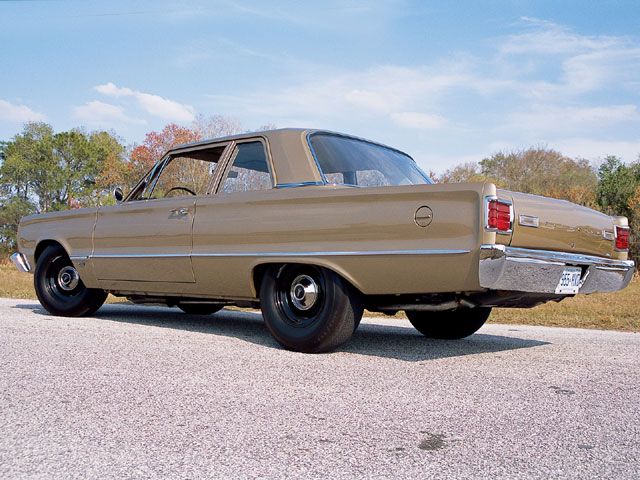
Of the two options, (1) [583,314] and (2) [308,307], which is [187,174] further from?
(1) [583,314]

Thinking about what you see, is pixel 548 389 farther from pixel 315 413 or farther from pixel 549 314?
pixel 549 314

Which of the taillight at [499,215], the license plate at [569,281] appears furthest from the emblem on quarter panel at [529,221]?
the license plate at [569,281]

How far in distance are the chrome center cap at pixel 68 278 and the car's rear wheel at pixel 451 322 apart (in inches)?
138

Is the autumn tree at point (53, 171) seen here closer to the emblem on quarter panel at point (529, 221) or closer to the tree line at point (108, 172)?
the tree line at point (108, 172)

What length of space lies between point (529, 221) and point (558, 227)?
13.7 inches

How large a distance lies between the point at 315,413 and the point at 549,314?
6.60m

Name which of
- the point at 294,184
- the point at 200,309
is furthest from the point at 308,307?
the point at 200,309

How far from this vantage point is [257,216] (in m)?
4.89

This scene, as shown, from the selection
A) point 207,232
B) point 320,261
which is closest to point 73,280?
point 207,232

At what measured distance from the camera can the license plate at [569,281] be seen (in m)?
4.23

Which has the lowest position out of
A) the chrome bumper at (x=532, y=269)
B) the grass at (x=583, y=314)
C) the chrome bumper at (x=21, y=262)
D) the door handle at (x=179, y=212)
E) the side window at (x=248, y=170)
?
the grass at (x=583, y=314)

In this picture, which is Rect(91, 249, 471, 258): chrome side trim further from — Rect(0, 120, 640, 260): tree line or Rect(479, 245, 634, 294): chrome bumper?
Rect(0, 120, 640, 260): tree line

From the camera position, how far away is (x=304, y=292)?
15.3 feet

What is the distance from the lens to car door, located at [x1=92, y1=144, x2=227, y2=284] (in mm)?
5488
